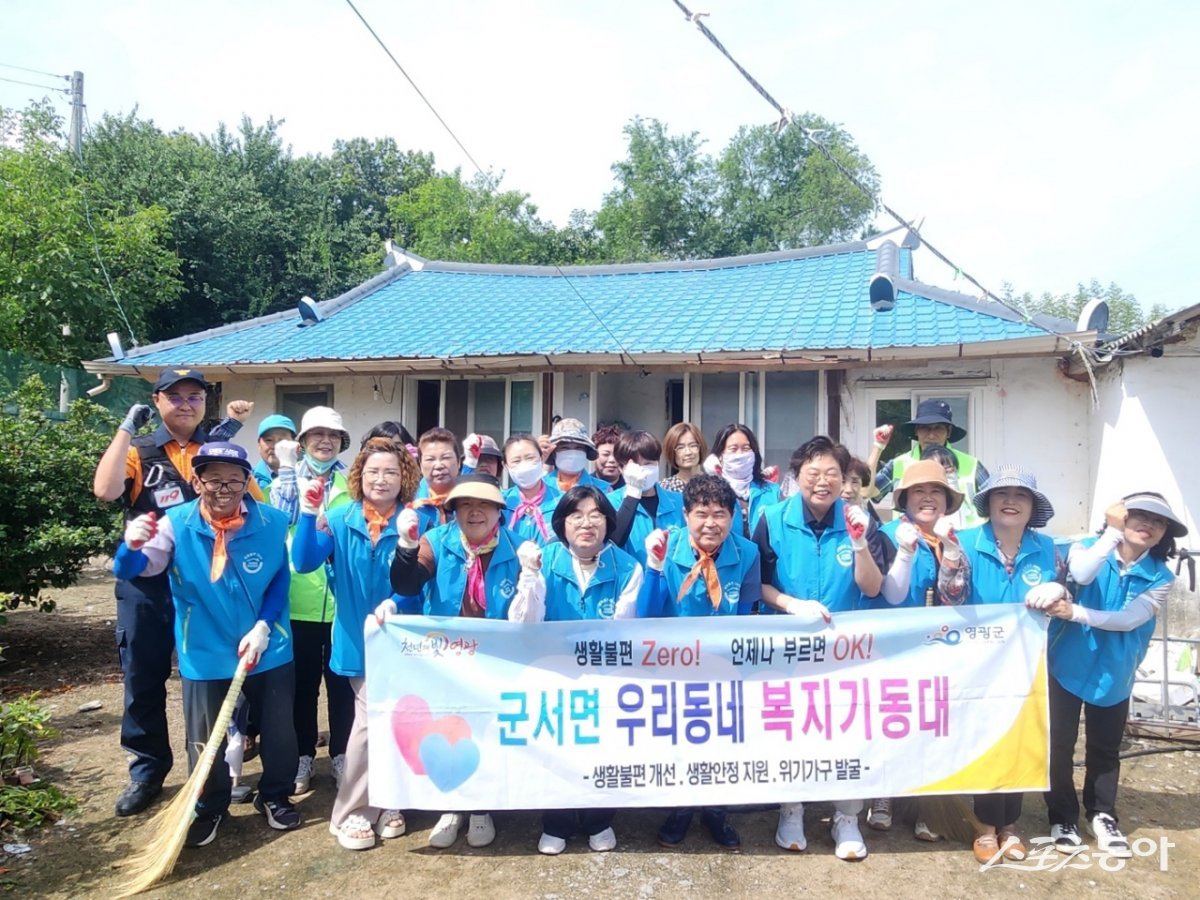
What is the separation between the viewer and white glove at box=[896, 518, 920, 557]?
3156 millimetres

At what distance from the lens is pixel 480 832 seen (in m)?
3.33

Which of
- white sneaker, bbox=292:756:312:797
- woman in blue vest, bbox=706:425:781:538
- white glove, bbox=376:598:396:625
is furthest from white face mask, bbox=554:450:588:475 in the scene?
white sneaker, bbox=292:756:312:797

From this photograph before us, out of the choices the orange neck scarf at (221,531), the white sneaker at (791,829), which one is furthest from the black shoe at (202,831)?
the white sneaker at (791,829)

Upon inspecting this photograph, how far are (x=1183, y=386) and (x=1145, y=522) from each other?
3842 millimetres

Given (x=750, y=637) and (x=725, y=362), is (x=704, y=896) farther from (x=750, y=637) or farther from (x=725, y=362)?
(x=725, y=362)

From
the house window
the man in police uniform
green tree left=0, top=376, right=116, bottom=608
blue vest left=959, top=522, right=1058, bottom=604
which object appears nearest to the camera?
blue vest left=959, top=522, right=1058, bottom=604

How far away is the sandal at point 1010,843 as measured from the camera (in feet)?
10.5

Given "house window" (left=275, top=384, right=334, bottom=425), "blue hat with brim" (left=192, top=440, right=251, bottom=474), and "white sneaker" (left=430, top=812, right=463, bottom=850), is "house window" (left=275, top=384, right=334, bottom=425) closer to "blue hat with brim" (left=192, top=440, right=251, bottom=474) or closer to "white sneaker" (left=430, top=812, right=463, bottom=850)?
"blue hat with brim" (left=192, top=440, right=251, bottom=474)

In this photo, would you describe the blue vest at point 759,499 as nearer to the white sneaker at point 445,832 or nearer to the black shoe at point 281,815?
the white sneaker at point 445,832

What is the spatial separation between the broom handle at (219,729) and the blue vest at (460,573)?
802mm

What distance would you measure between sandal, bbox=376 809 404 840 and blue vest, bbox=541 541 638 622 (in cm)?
109

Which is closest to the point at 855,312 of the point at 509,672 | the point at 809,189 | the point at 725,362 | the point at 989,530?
the point at 725,362

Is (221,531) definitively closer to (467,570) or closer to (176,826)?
(467,570)

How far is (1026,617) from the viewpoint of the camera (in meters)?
3.31
